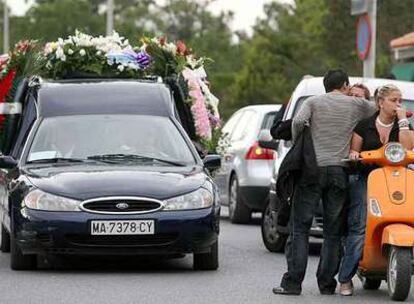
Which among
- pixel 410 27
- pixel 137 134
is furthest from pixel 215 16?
pixel 137 134

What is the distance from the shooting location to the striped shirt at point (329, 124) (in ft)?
39.2

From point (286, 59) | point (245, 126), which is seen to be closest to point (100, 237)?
point (245, 126)

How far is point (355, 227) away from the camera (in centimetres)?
1204

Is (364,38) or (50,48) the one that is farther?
(364,38)

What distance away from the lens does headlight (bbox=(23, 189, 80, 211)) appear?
42.9 ft

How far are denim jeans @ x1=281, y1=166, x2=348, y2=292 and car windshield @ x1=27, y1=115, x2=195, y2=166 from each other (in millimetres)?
2340

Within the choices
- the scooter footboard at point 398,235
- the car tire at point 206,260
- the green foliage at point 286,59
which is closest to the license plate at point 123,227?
the car tire at point 206,260

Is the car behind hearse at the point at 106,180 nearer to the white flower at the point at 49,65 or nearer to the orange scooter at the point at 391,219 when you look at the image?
the white flower at the point at 49,65

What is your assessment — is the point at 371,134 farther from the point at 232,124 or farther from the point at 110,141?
the point at 232,124

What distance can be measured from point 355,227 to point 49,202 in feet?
8.78

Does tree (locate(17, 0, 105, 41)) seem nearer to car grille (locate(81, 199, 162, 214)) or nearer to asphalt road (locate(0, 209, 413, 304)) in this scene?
asphalt road (locate(0, 209, 413, 304))

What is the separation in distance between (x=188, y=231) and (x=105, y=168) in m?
1.00

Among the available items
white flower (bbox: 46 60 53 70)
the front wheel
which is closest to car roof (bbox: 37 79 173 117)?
white flower (bbox: 46 60 53 70)

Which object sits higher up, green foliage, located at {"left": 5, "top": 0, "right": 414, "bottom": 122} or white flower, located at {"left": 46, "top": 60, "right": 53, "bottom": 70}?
white flower, located at {"left": 46, "top": 60, "right": 53, "bottom": 70}
